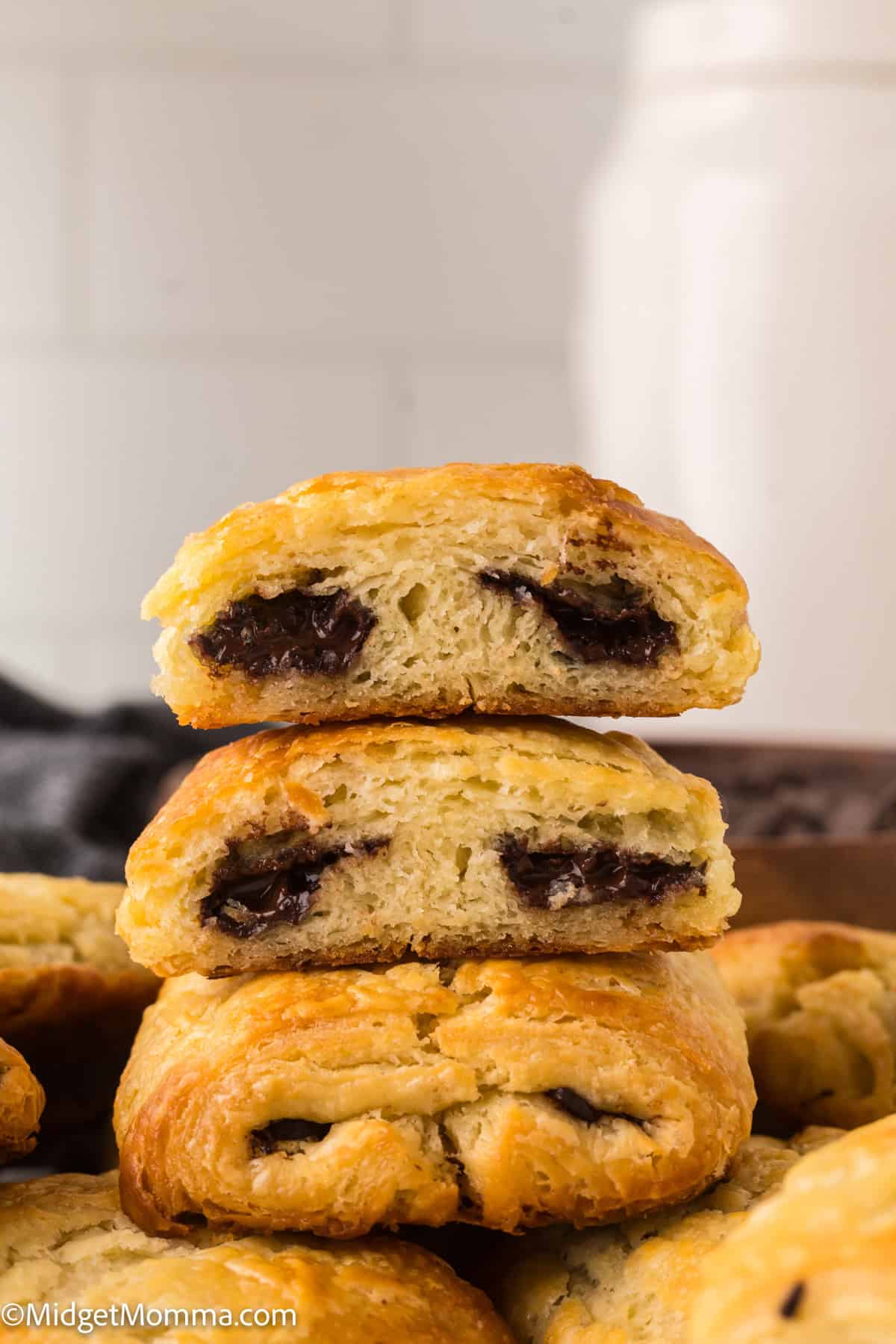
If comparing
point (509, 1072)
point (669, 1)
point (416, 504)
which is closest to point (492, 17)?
point (669, 1)

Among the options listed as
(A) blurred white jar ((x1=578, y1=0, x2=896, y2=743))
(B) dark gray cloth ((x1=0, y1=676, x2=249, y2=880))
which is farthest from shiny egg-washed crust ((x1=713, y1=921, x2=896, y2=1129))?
(A) blurred white jar ((x1=578, y1=0, x2=896, y2=743))

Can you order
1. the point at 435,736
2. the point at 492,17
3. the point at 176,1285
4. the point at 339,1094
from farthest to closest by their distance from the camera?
the point at 492,17
the point at 435,736
the point at 339,1094
the point at 176,1285

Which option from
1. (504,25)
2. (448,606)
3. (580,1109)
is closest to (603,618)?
(448,606)

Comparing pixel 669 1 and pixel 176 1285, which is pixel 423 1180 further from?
pixel 669 1

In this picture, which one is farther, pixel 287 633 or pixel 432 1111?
pixel 287 633

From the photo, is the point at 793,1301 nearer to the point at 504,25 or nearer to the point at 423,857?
the point at 423,857

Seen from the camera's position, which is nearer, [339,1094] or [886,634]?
[339,1094]

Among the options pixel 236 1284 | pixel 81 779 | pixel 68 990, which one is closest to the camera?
pixel 236 1284
